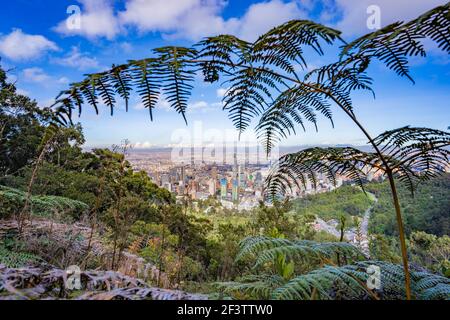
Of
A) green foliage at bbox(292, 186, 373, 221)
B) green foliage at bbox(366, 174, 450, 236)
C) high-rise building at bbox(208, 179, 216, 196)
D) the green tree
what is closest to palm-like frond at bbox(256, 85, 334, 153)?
the green tree

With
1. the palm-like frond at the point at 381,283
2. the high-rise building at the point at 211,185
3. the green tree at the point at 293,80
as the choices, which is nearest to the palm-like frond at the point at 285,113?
the green tree at the point at 293,80

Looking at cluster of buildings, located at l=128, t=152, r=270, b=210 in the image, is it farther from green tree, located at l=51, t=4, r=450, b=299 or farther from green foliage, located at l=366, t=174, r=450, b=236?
green foliage, located at l=366, t=174, r=450, b=236

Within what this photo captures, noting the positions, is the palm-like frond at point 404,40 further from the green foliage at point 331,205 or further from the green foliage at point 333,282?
the green foliage at point 331,205

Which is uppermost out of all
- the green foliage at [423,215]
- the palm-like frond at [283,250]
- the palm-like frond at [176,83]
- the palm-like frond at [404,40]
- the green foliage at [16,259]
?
the palm-like frond at [404,40]

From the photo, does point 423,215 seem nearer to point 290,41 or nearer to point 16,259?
point 290,41

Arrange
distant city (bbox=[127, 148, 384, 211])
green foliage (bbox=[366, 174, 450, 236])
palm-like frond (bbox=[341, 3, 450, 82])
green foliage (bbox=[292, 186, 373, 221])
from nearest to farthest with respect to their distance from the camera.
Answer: palm-like frond (bbox=[341, 3, 450, 82]) → distant city (bbox=[127, 148, 384, 211]) → green foliage (bbox=[292, 186, 373, 221]) → green foliage (bbox=[366, 174, 450, 236])

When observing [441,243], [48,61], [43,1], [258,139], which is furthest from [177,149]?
[441,243]

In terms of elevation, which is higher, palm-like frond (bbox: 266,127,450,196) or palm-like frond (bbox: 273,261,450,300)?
palm-like frond (bbox: 266,127,450,196)

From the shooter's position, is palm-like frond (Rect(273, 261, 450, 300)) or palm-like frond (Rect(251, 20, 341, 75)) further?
palm-like frond (Rect(273, 261, 450, 300))
